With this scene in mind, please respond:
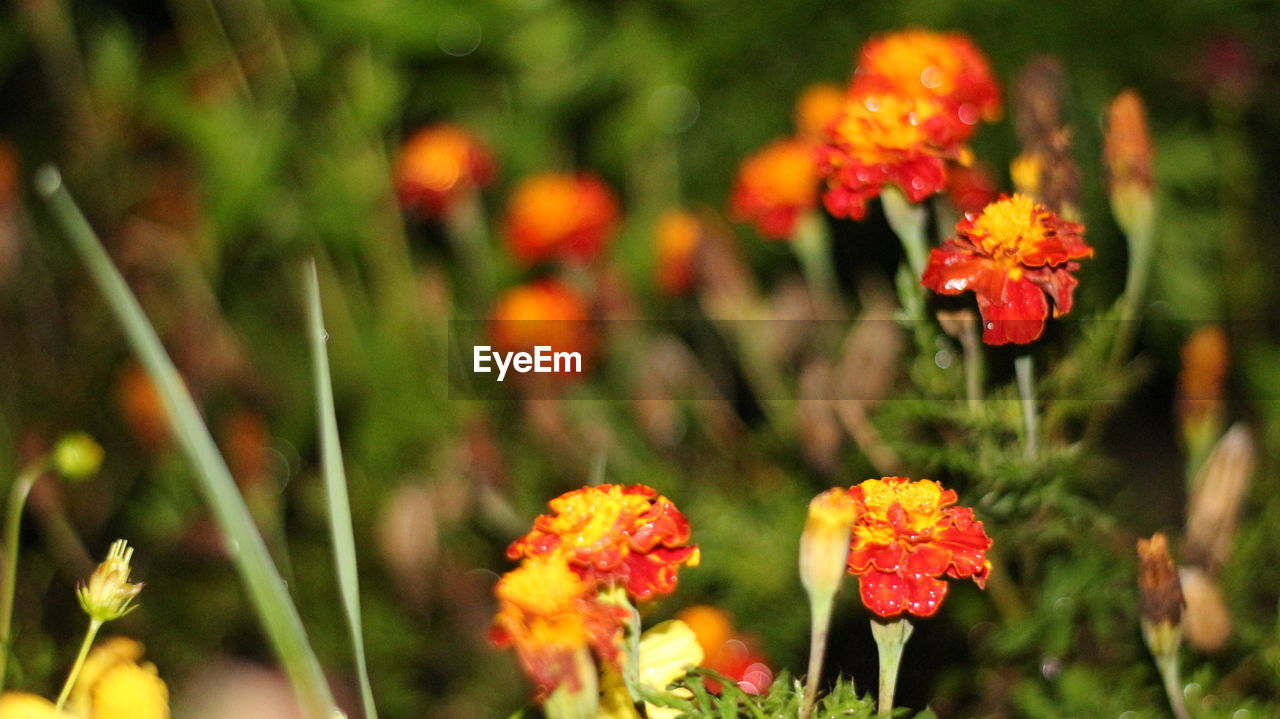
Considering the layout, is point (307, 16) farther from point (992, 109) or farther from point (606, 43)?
point (992, 109)

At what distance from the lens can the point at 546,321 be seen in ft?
2.01

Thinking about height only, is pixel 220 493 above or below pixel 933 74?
below

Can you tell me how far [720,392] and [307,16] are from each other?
40cm

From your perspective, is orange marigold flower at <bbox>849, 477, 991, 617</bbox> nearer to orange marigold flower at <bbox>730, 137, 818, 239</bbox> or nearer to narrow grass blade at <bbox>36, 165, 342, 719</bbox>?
narrow grass blade at <bbox>36, 165, 342, 719</bbox>

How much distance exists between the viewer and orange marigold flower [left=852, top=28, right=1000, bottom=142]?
1.13ft

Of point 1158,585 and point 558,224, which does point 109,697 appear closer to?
point 1158,585

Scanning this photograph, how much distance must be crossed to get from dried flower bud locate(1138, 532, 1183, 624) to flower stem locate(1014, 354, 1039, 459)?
0.06 meters

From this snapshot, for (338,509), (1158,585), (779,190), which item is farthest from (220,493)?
(779,190)

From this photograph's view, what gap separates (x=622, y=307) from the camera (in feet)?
2.35

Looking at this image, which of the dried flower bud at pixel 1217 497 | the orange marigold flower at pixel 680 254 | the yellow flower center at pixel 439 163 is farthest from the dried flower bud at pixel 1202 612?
the yellow flower center at pixel 439 163

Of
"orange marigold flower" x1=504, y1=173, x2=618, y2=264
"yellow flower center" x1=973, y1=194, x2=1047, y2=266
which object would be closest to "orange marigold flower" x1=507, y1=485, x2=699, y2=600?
"yellow flower center" x1=973, y1=194, x2=1047, y2=266

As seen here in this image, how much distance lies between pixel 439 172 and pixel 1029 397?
17.6 inches

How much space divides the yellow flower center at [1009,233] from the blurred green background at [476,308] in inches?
4.3

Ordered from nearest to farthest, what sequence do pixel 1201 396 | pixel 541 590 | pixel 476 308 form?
pixel 541 590 → pixel 1201 396 → pixel 476 308
